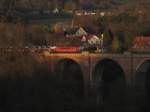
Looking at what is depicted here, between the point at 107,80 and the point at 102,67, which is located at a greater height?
the point at 102,67

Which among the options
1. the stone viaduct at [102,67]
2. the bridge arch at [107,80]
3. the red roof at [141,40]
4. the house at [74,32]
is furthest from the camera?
the house at [74,32]

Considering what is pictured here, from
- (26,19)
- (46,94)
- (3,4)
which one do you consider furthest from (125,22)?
(46,94)

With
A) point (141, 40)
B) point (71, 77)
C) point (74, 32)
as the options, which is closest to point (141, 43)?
point (141, 40)

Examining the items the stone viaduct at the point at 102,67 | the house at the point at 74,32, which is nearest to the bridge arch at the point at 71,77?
the stone viaduct at the point at 102,67

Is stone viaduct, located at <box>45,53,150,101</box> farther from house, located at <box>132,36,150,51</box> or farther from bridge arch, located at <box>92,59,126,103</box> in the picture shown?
house, located at <box>132,36,150,51</box>

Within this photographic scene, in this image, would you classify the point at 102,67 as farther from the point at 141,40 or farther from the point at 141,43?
the point at 141,40

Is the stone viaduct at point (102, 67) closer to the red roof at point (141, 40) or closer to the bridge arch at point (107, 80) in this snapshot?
the bridge arch at point (107, 80)
